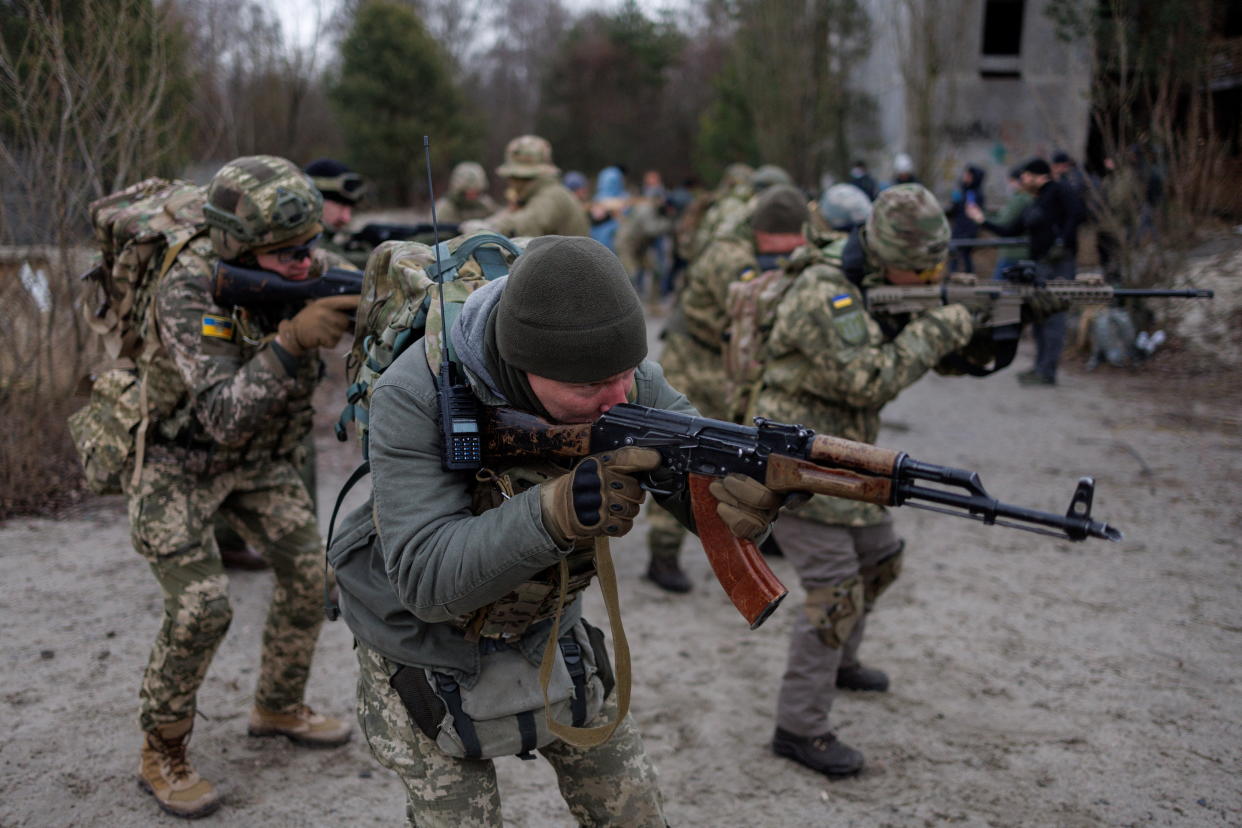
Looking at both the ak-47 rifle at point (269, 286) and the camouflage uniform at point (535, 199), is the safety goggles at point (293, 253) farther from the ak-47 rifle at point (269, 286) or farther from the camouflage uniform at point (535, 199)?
the camouflage uniform at point (535, 199)

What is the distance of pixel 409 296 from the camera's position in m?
2.42

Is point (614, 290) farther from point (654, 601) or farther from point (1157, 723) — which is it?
point (654, 601)

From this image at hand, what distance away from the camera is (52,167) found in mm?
5895

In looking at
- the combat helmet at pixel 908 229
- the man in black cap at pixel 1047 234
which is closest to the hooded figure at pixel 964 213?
the man in black cap at pixel 1047 234

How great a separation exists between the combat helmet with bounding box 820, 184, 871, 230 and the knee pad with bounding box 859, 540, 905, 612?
3.26 m

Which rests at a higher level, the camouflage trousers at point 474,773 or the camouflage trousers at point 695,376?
the camouflage trousers at point 695,376

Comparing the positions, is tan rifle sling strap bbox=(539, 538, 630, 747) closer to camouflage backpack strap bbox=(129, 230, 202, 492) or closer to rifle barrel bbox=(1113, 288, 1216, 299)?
camouflage backpack strap bbox=(129, 230, 202, 492)

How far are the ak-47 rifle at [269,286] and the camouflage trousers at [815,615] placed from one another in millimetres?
1829

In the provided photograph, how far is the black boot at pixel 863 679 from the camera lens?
4.32 metres

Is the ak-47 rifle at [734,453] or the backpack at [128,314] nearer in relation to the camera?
the ak-47 rifle at [734,453]

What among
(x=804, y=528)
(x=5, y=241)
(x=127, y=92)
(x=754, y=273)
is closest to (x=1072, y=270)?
(x=754, y=273)

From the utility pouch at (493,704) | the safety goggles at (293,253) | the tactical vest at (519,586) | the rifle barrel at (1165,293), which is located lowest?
the utility pouch at (493,704)

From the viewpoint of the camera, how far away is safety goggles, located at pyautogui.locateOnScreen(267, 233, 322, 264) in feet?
11.2

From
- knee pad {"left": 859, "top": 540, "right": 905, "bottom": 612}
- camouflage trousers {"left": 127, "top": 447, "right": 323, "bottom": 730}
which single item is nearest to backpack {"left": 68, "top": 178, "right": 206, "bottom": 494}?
camouflage trousers {"left": 127, "top": 447, "right": 323, "bottom": 730}
